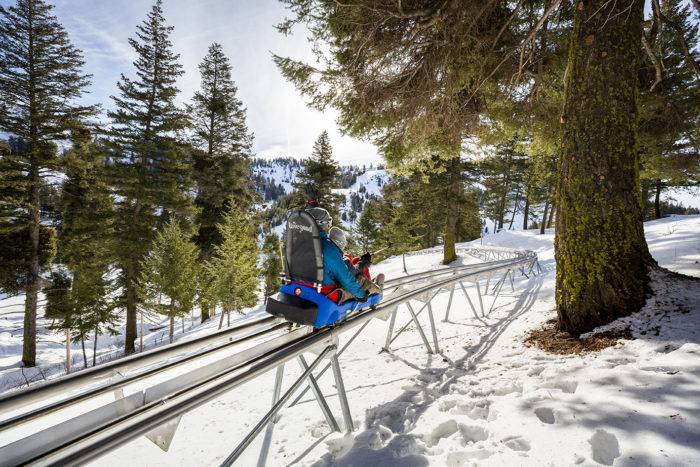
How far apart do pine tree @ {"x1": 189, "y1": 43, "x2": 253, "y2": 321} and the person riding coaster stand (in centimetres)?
2258

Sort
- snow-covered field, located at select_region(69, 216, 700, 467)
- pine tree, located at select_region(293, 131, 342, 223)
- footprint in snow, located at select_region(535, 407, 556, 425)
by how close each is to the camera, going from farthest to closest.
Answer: pine tree, located at select_region(293, 131, 342, 223), footprint in snow, located at select_region(535, 407, 556, 425), snow-covered field, located at select_region(69, 216, 700, 467)

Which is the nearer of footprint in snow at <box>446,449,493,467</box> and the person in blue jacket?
footprint in snow at <box>446,449,493,467</box>

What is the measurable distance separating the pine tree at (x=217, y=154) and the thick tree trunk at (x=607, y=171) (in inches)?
948

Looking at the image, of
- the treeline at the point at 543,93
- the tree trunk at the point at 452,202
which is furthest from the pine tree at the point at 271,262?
the treeline at the point at 543,93

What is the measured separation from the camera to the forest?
4406 mm

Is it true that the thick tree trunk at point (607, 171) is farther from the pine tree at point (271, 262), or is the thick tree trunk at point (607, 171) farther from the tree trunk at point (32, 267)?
the pine tree at point (271, 262)

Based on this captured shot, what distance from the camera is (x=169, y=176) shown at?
1875 cm

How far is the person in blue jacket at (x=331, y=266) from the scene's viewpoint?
154 inches

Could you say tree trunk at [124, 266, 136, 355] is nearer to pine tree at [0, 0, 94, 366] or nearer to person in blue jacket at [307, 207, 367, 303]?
pine tree at [0, 0, 94, 366]

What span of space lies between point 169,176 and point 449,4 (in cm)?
1855

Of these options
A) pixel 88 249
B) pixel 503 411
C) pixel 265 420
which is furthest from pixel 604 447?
pixel 88 249

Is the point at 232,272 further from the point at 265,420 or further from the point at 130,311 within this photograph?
the point at 265,420

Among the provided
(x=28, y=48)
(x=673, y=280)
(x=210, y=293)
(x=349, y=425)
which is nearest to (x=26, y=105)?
(x=28, y=48)

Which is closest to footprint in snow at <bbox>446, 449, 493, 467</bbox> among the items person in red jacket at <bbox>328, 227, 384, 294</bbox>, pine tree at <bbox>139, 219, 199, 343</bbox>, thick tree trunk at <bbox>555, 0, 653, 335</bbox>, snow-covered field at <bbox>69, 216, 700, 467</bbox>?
snow-covered field at <bbox>69, 216, 700, 467</bbox>
